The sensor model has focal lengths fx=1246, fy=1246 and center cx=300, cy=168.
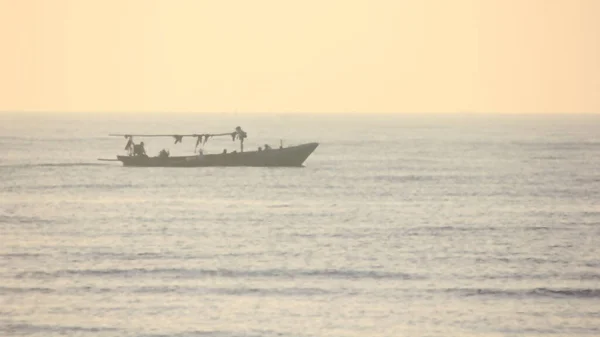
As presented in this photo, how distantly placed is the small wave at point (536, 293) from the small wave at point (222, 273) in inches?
166

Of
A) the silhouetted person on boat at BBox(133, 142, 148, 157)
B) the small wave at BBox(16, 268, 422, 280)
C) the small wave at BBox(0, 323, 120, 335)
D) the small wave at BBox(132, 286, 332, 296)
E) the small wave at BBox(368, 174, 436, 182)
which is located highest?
the silhouetted person on boat at BBox(133, 142, 148, 157)

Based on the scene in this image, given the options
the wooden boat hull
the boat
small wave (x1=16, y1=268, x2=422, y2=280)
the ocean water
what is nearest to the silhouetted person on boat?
the boat

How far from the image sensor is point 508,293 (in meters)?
57.1

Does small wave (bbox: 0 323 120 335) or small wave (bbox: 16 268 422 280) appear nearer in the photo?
small wave (bbox: 0 323 120 335)

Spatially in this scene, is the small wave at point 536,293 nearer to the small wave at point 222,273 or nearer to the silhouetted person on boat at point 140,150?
the small wave at point 222,273

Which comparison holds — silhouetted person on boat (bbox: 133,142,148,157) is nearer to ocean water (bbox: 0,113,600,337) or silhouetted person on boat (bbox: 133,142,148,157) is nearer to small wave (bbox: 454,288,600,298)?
ocean water (bbox: 0,113,600,337)

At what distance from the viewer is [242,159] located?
431 ft

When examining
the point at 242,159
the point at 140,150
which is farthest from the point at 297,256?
the point at 140,150

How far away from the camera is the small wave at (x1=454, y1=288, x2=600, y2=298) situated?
5653 cm

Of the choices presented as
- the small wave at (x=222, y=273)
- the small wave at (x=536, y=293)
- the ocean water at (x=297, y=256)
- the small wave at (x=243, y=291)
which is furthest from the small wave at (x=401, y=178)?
the small wave at (x=243, y=291)

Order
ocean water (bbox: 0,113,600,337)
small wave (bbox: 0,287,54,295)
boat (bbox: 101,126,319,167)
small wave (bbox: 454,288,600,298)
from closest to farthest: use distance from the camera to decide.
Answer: ocean water (bbox: 0,113,600,337)
small wave (bbox: 0,287,54,295)
small wave (bbox: 454,288,600,298)
boat (bbox: 101,126,319,167)

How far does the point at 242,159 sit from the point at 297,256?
214 ft

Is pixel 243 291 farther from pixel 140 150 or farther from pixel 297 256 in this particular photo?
pixel 140 150

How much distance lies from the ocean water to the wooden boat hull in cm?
462
